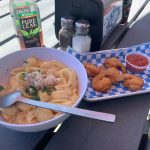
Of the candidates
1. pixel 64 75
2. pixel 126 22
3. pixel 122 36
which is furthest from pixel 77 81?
pixel 126 22

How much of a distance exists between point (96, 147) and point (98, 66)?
35 centimetres

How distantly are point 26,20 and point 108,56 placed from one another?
0.35 metres

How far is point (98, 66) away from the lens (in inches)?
34.7

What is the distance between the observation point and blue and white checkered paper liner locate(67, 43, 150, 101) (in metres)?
0.74

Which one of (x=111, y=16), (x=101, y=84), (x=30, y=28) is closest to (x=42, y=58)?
(x=30, y=28)

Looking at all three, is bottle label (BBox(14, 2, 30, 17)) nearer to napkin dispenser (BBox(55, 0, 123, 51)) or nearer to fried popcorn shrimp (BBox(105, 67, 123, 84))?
napkin dispenser (BBox(55, 0, 123, 51))

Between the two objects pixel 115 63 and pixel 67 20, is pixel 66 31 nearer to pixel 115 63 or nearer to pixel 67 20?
pixel 67 20

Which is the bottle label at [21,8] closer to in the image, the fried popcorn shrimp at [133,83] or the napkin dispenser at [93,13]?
the napkin dispenser at [93,13]

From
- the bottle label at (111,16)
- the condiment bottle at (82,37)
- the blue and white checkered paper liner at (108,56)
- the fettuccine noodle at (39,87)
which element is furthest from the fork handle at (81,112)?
the bottle label at (111,16)

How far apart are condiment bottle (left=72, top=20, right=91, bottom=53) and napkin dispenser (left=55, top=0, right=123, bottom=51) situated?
0.05 metres

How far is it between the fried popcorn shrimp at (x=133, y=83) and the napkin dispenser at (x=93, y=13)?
241 millimetres

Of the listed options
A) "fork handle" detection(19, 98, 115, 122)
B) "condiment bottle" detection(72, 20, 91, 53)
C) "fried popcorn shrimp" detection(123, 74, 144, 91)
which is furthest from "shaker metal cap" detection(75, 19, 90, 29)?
"fork handle" detection(19, 98, 115, 122)

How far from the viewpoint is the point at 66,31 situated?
948 mm

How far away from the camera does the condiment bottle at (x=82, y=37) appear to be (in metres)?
0.86
